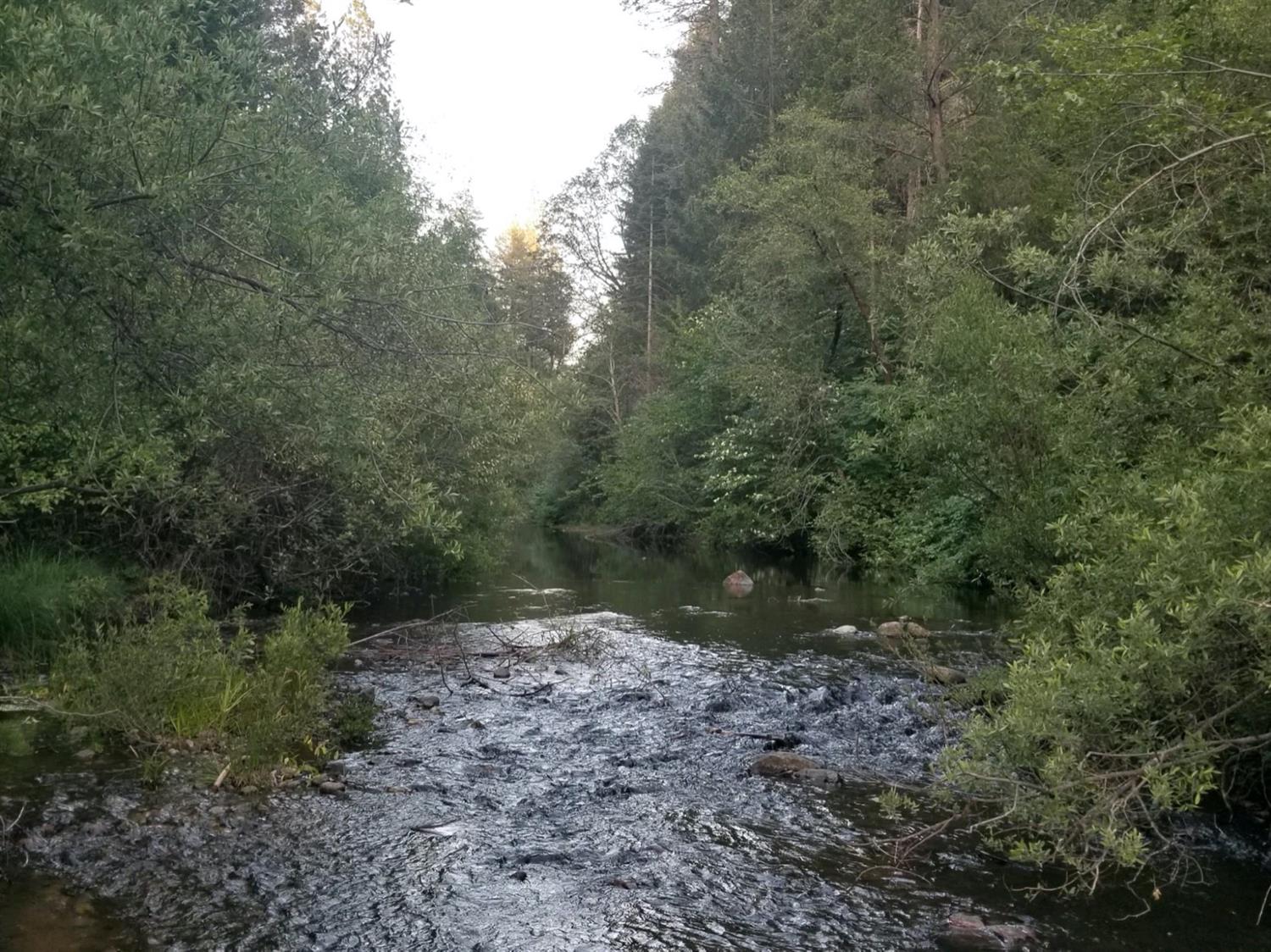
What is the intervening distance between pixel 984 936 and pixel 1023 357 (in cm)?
766

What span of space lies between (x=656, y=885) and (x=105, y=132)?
18.6 ft

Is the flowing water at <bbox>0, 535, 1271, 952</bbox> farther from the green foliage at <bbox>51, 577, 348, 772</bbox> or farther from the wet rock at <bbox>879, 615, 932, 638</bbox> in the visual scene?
the wet rock at <bbox>879, 615, 932, 638</bbox>

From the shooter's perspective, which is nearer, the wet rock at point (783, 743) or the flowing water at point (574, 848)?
the flowing water at point (574, 848)

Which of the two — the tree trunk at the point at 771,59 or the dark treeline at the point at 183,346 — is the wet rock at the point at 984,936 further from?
the tree trunk at the point at 771,59

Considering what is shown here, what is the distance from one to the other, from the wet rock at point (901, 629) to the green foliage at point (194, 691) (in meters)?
8.85

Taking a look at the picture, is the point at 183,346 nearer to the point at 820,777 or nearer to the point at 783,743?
the point at 820,777

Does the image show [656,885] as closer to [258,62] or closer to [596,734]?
[596,734]

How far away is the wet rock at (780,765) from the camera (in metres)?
9.20

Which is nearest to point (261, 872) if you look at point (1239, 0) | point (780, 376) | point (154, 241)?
point (154, 241)

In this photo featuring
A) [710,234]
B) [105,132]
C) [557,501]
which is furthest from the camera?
[557,501]

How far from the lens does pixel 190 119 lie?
20.6 ft

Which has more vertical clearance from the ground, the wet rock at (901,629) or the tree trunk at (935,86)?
the tree trunk at (935,86)

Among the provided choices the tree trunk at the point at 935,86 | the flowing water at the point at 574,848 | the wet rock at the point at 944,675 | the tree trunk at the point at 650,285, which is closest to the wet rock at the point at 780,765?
→ the flowing water at the point at 574,848

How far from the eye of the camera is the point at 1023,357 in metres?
11.9
